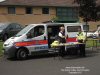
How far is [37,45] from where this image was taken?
785 inches

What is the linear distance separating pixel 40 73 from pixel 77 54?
773 cm

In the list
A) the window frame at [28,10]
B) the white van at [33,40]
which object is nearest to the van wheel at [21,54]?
the white van at [33,40]

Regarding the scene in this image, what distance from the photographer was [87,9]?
32.5 meters

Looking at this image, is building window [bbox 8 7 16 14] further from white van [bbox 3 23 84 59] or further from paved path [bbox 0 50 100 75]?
paved path [bbox 0 50 100 75]

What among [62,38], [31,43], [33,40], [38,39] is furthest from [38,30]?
[62,38]

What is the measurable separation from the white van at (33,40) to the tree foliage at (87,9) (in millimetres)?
11411

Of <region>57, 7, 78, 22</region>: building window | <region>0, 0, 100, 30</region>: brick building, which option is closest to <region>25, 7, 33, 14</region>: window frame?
<region>0, 0, 100, 30</region>: brick building

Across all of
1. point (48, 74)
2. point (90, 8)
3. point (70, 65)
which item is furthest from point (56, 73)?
point (90, 8)

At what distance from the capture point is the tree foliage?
32.3m

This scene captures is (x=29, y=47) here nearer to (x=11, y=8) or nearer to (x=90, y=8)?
(x=90, y=8)

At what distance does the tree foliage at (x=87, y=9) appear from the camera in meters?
32.3

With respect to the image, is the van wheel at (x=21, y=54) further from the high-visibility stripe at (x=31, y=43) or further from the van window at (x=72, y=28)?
the van window at (x=72, y=28)

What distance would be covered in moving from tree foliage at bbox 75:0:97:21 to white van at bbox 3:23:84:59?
37.4 ft

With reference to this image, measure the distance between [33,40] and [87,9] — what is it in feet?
44.7
